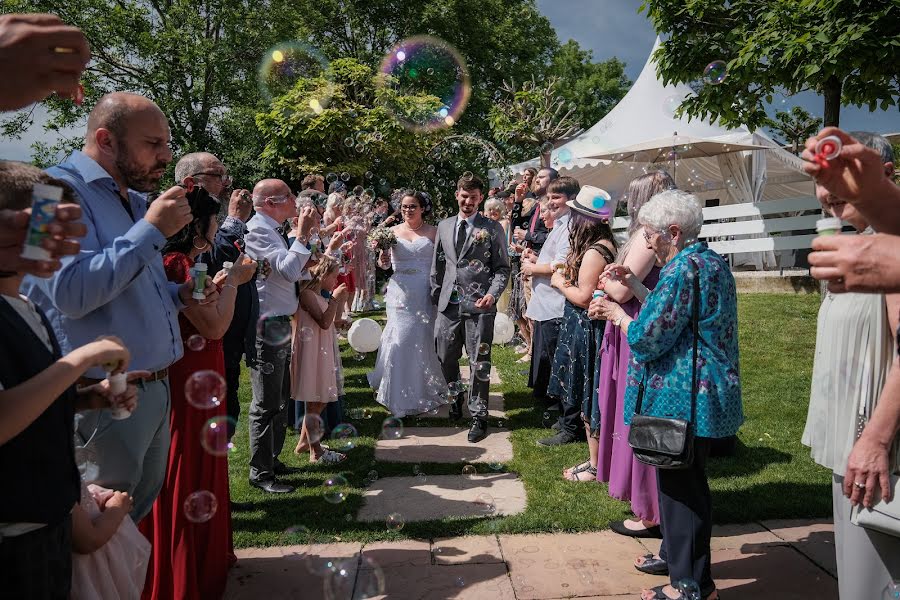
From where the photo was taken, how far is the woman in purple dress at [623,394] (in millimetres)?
→ 3645

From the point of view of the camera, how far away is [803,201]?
14.0 metres

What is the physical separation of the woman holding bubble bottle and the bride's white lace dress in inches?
182

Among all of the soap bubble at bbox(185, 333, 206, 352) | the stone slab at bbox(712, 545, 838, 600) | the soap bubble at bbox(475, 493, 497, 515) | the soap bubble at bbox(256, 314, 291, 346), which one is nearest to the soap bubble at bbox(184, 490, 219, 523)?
the soap bubble at bbox(185, 333, 206, 352)

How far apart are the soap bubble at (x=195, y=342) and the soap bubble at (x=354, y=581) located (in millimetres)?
1413

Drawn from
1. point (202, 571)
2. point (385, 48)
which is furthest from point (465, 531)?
point (385, 48)

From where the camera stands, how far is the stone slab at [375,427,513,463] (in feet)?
17.6

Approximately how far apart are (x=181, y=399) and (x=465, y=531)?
1907 mm

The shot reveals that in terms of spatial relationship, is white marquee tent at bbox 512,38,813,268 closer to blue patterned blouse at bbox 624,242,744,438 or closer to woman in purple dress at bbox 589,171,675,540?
woman in purple dress at bbox 589,171,675,540

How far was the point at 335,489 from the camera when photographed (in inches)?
168

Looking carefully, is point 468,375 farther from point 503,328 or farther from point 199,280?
point 199,280

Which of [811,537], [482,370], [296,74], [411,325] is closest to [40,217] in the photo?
[811,537]

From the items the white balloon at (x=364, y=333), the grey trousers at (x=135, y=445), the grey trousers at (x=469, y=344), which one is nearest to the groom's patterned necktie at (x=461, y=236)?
the grey trousers at (x=469, y=344)

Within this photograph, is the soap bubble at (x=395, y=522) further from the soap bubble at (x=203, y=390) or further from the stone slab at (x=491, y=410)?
the stone slab at (x=491, y=410)

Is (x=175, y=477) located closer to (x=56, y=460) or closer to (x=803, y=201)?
(x=56, y=460)
